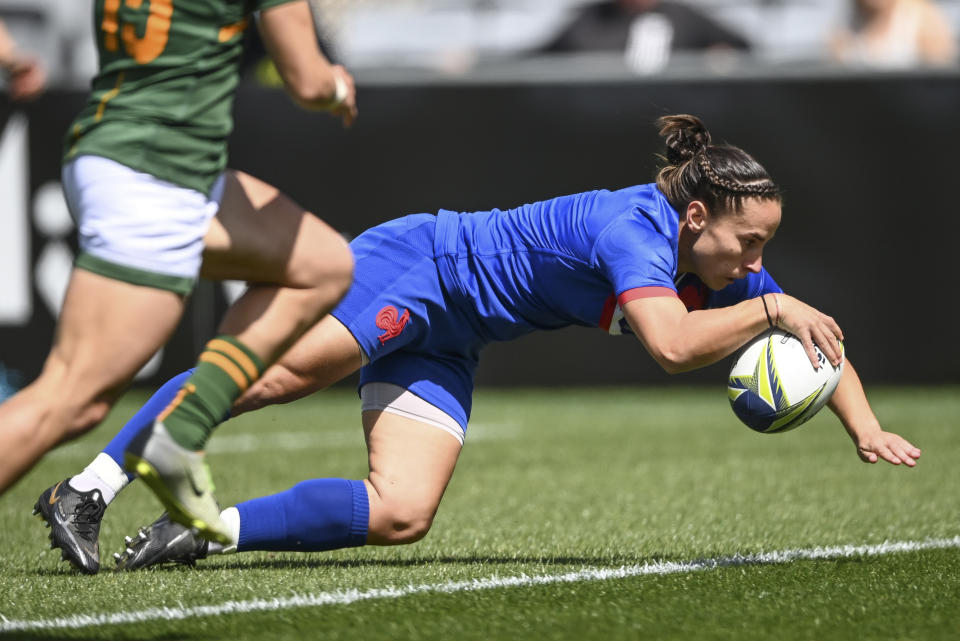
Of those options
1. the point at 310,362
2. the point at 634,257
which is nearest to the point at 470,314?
the point at 310,362

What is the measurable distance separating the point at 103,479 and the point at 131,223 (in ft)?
4.26

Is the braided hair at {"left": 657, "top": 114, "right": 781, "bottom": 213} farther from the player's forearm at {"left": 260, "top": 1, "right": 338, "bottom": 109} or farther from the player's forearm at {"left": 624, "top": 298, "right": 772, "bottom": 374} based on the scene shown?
the player's forearm at {"left": 260, "top": 1, "right": 338, "bottom": 109}

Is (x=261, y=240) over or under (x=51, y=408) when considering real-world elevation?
over

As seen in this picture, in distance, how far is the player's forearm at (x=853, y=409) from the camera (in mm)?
3779

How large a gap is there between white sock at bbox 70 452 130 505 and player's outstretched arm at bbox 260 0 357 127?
146cm

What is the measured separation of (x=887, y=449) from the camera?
369 centimetres

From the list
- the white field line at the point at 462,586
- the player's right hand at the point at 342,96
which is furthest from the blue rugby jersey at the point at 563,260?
the player's right hand at the point at 342,96

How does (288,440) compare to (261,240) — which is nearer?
(261,240)

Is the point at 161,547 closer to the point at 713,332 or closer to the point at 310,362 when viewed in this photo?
the point at 310,362

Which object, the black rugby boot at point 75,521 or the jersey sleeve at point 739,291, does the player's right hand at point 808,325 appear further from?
the black rugby boot at point 75,521

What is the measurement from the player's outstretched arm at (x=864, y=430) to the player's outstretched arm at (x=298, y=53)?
180 centimetres

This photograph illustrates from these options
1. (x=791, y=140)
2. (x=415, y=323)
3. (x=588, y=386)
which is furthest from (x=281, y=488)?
(x=791, y=140)

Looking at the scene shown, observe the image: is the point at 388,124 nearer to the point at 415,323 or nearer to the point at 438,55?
the point at 438,55

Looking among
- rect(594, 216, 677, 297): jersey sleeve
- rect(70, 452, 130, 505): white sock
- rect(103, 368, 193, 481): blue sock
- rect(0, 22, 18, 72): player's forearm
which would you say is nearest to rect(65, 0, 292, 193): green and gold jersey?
rect(103, 368, 193, 481): blue sock
